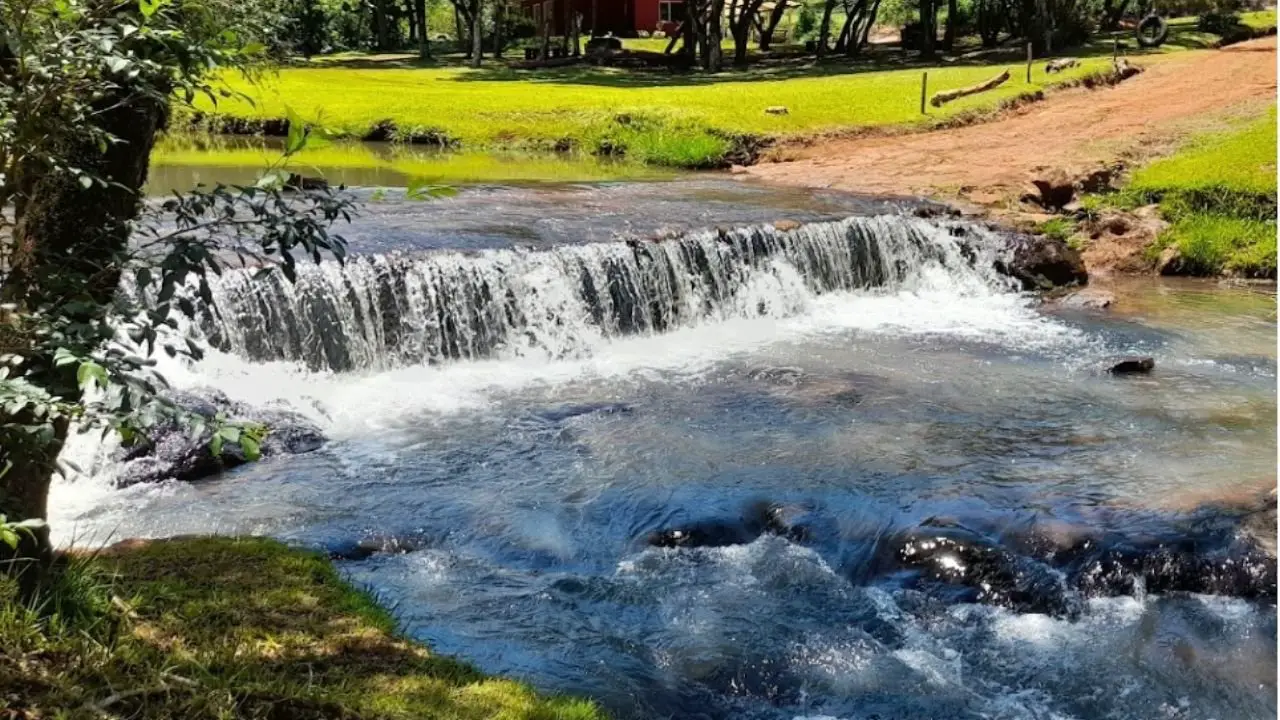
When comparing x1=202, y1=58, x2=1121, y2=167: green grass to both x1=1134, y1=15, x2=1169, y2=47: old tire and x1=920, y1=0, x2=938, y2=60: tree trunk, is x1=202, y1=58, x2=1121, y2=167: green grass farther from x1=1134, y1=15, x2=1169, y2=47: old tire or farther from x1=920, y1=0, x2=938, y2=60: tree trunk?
x1=1134, y1=15, x2=1169, y2=47: old tire

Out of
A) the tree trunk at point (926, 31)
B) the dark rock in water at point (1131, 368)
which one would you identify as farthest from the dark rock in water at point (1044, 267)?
the tree trunk at point (926, 31)

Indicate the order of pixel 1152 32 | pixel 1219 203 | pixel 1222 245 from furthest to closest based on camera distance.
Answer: pixel 1152 32, pixel 1219 203, pixel 1222 245

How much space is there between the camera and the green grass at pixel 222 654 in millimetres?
4047

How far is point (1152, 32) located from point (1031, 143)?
20.8m

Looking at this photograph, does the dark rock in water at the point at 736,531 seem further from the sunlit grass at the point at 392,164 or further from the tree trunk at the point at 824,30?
the tree trunk at the point at 824,30

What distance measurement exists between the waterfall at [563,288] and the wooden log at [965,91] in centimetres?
1281

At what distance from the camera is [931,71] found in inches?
1453

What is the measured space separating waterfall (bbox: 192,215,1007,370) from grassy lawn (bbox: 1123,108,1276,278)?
10.4 feet

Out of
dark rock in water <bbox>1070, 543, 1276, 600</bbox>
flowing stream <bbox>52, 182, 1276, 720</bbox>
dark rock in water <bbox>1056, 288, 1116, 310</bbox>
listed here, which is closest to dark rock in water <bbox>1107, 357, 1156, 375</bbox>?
flowing stream <bbox>52, 182, 1276, 720</bbox>

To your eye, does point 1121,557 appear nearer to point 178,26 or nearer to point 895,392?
point 895,392

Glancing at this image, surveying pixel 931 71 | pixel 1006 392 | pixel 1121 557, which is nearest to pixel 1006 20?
pixel 931 71

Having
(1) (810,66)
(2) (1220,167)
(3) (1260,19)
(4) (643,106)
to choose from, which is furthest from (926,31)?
(2) (1220,167)

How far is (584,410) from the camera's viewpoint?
1122 cm

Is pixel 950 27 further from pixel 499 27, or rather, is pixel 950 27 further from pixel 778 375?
pixel 778 375
